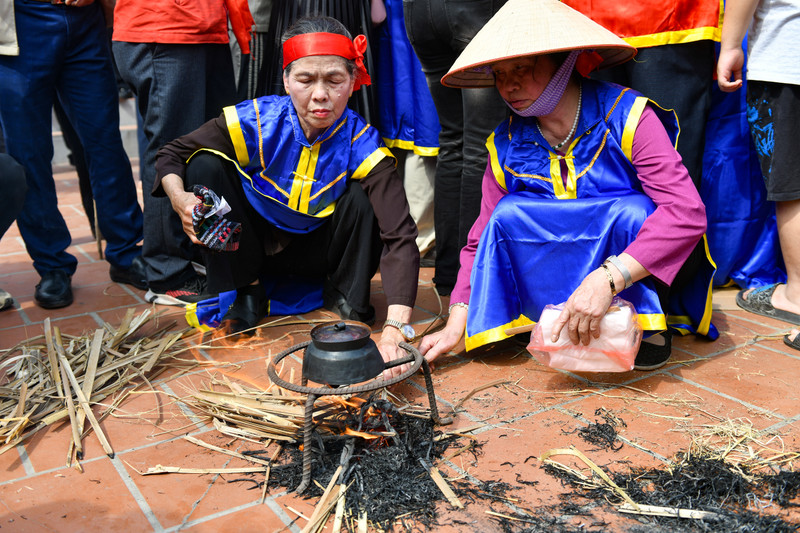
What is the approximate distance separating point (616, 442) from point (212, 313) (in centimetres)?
194

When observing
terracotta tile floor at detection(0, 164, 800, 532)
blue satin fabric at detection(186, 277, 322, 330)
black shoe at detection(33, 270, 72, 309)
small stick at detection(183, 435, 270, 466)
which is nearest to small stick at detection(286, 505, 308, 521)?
terracotta tile floor at detection(0, 164, 800, 532)

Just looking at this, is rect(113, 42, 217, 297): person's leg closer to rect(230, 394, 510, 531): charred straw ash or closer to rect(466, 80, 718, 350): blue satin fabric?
rect(466, 80, 718, 350): blue satin fabric

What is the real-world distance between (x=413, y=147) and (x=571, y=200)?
180cm

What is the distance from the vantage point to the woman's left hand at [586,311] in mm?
2477

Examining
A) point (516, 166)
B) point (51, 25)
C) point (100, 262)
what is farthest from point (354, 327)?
point (100, 262)

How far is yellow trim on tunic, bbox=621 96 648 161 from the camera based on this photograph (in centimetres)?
271

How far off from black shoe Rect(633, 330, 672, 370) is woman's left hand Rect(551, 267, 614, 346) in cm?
43

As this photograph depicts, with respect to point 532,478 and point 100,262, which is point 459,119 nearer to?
point 532,478

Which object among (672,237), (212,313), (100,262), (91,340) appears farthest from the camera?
(100,262)

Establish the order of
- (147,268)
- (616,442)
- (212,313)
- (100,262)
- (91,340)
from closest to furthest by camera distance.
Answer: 1. (616,442)
2. (91,340)
3. (212,313)
4. (147,268)
5. (100,262)

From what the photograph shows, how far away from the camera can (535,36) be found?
8.61ft

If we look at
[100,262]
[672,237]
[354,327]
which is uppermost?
[672,237]

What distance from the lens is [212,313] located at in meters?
3.43

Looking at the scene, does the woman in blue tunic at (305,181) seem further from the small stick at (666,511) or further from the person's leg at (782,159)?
the person's leg at (782,159)
